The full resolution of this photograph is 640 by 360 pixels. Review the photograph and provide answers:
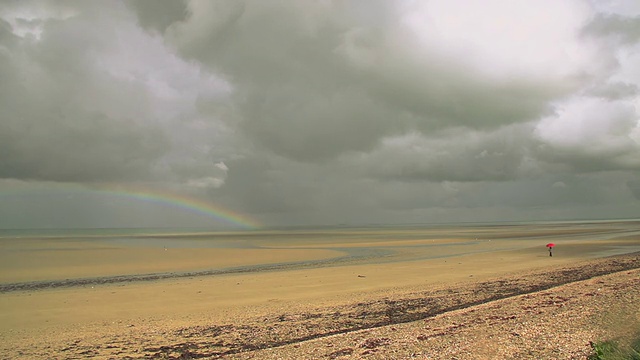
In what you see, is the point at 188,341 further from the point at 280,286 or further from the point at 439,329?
the point at 280,286

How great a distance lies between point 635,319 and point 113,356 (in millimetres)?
15083

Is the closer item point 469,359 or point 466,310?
point 469,359

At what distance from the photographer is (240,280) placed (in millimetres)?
29797

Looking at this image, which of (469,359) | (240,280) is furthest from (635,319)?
(240,280)

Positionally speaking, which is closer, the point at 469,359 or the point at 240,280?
the point at 469,359

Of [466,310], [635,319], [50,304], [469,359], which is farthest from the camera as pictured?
[50,304]

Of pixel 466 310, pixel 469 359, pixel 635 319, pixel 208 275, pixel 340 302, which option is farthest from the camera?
pixel 208 275

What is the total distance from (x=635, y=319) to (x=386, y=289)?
12.8 m

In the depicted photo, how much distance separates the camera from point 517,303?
16812 millimetres

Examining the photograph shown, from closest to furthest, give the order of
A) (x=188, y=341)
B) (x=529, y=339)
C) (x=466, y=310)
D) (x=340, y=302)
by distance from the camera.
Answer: (x=529, y=339)
(x=188, y=341)
(x=466, y=310)
(x=340, y=302)

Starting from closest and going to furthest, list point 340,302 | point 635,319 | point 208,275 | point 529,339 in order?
1. point 529,339
2. point 635,319
3. point 340,302
4. point 208,275

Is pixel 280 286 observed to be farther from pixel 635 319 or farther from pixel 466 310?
pixel 635 319

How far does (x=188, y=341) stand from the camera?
14.6 meters

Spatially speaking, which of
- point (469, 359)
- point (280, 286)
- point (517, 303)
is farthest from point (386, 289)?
point (469, 359)
